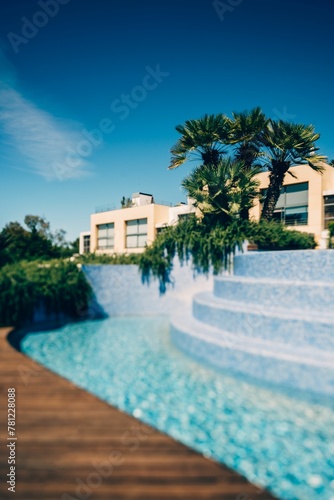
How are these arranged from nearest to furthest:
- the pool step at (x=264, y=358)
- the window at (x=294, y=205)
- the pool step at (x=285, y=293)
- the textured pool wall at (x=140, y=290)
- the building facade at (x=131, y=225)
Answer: the pool step at (x=264, y=358) < the pool step at (x=285, y=293) < the textured pool wall at (x=140, y=290) < the window at (x=294, y=205) < the building facade at (x=131, y=225)

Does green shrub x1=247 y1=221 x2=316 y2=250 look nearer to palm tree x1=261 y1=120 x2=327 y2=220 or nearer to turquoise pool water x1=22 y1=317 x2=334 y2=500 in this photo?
palm tree x1=261 y1=120 x2=327 y2=220

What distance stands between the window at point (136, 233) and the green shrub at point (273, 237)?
15.6m

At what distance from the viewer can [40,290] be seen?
10.2m

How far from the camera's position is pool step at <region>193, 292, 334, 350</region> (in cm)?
575

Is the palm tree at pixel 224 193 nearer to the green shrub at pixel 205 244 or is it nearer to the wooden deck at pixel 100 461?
the green shrub at pixel 205 244

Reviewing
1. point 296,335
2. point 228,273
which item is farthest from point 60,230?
point 296,335

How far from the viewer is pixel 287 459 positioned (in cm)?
355

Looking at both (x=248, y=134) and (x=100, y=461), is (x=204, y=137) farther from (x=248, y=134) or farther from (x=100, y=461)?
(x=100, y=461)

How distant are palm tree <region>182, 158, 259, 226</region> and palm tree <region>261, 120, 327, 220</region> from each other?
7.21 feet

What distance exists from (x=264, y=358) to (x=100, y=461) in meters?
3.91

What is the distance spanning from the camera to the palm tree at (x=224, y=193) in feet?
41.8

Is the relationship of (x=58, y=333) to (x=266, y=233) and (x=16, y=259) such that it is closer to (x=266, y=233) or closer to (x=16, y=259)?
(x=16, y=259)

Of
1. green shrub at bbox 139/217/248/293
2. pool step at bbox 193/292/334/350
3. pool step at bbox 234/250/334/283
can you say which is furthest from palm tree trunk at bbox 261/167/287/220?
pool step at bbox 193/292/334/350

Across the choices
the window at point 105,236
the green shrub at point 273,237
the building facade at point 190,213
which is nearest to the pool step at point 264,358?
the green shrub at point 273,237
